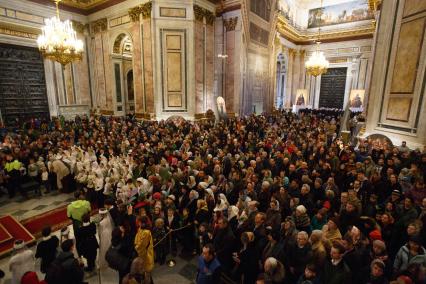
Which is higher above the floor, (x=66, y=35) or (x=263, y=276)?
(x=66, y=35)

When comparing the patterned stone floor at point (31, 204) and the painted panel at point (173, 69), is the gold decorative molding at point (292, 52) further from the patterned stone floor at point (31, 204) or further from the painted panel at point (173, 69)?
the patterned stone floor at point (31, 204)

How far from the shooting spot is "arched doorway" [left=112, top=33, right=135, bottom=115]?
1672 centimetres

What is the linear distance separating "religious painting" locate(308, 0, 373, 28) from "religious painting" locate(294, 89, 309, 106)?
671 cm

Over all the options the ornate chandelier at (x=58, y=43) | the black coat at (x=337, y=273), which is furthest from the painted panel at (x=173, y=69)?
the black coat at (x=337, y=273)

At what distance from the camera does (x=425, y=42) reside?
26.5ft

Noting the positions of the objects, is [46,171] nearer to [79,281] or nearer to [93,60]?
Answer: [79,281]

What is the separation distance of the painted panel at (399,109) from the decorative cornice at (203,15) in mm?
10417

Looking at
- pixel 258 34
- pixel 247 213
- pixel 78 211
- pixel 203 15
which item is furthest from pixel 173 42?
pixel 247 213

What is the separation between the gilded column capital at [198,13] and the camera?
1380 cm

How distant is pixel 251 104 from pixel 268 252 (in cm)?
1586

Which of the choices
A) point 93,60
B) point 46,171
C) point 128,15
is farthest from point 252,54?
point 46,171

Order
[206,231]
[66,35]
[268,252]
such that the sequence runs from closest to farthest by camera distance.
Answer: [268,252] < [206,231] < [66,35]

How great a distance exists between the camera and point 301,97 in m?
26.0

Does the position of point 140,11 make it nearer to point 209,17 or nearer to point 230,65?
point 209,17
